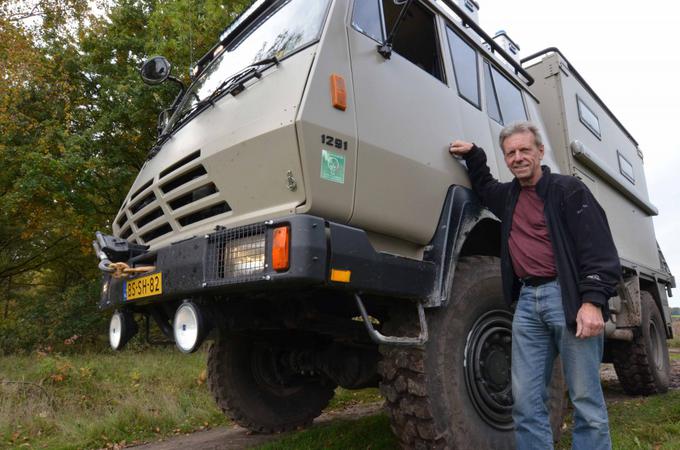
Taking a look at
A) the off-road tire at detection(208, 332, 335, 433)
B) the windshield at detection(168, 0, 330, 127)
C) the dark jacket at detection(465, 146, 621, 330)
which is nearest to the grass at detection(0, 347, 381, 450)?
the off-road tire at detection(208, 332, 335, 433)

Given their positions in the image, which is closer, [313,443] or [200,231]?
[200,231]

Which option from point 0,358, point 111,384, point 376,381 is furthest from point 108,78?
point 376,381

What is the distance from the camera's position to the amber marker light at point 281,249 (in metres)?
2.07

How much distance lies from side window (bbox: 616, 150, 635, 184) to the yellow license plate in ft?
18.3

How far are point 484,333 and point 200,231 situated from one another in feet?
5.60

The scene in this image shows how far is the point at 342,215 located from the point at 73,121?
33.5 ft

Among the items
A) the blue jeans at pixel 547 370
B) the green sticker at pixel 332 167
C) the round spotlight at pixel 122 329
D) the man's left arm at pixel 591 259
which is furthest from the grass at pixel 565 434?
the green sticker at pixel 332 167

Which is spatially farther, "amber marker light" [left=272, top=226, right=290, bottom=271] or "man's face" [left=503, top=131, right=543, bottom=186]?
"man's face" [left=503, top=131, right=543, bottom=186]

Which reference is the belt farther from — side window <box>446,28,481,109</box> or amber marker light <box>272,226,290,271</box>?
side window <box>446,28,481,109</box>

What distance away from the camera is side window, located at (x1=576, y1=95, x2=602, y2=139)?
523 cm

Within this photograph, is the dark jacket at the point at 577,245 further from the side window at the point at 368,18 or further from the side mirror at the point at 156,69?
the side mirror at the point at 156,69

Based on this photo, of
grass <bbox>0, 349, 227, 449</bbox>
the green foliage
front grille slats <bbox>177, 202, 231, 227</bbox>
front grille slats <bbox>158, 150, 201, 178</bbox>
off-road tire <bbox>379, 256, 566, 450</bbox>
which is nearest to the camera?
off-road tire <bbox>379, 256, 566, 450</bbox>

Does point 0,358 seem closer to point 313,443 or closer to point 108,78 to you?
point 108,78

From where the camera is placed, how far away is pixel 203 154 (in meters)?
2.65
